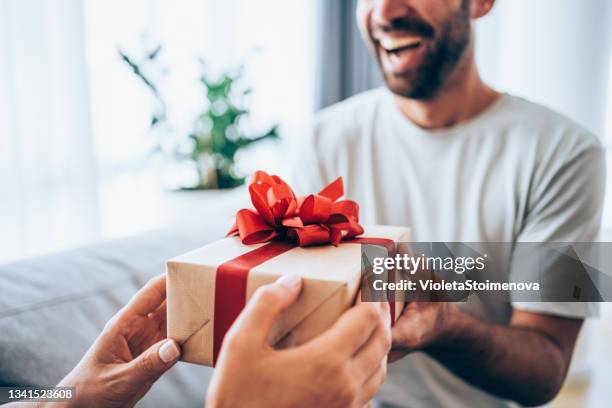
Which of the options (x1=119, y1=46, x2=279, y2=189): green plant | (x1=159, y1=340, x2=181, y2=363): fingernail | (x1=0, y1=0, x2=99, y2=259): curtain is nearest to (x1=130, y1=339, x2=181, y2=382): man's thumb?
(x1=159, y1=340, x2=181, y2=363): fingernail

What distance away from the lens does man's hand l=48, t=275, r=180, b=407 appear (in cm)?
59

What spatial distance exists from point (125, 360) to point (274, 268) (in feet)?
0.81

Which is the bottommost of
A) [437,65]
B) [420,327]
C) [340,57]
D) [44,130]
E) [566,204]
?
[420,327]

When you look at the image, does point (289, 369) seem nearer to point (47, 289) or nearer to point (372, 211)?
point (47, 289)

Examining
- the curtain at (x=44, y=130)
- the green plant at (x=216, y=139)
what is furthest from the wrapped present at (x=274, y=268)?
the green plant at (x=216, y=139)

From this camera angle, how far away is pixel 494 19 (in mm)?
2453

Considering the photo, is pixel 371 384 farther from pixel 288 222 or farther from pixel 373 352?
pixel 288 222

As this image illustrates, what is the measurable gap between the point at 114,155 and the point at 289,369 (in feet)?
4.92

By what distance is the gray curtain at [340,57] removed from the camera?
266 centimetres

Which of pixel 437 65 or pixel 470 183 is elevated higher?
pixel 437 65

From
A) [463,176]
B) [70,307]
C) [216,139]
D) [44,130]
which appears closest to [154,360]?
[70,307]

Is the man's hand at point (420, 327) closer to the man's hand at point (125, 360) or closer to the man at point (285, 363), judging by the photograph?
the man at point (285, 363)

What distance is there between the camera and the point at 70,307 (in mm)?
792

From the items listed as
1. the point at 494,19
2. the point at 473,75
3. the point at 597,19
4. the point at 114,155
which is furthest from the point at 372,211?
the point at 494,19
